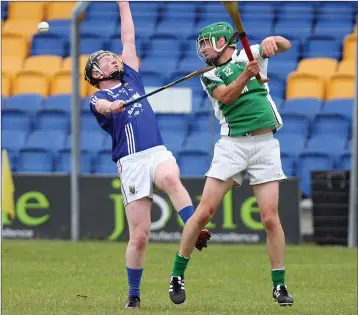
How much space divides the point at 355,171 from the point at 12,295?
7451mm

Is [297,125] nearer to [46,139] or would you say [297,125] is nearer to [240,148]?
[46,139]

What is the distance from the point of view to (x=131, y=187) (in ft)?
27.4

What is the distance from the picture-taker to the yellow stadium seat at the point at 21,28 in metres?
21.7

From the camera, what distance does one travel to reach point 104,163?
1823 cm

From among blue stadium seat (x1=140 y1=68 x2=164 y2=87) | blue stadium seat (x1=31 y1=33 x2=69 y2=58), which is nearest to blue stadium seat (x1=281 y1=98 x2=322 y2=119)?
blue stadium seat (x1=140 y1=68 x2=164 y2=87)

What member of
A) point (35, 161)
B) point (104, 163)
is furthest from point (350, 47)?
point (35, 161)

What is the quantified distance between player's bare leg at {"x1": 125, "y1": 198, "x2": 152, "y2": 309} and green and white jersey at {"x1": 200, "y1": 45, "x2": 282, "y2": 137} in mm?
869

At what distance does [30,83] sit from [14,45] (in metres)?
1.25

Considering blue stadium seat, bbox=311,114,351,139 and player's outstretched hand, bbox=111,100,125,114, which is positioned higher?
blue stadium seat, bbox=311,114,351,139

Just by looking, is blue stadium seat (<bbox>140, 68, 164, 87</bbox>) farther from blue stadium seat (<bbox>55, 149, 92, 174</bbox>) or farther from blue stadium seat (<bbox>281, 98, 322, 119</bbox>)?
blue stadium seat (<bbox>281, 98, 322, 119</bbox>)

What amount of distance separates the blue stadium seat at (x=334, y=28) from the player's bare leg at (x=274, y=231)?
12296 millimetres

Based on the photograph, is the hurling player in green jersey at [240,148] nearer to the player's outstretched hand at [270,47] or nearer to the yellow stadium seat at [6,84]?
the player's outstretched hand at [270,47]

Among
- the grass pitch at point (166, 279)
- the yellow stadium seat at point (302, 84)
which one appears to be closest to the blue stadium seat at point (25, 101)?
the yellow stadium seat at point (302, 84)

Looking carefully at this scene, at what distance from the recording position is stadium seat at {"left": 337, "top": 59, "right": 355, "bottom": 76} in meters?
19.5
